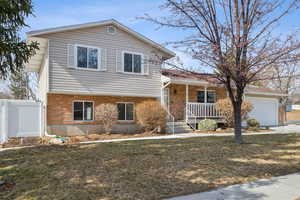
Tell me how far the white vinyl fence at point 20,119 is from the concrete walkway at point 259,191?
9802 millimetres

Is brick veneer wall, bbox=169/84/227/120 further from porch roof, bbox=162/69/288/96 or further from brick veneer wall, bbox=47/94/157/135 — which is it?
brick veneer wall, bbox=47/94/157/135

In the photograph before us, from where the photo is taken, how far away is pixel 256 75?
28.1ft

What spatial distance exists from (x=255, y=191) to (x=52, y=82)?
36.3ft

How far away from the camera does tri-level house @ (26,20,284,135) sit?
12445 mm

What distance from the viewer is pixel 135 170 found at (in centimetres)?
555

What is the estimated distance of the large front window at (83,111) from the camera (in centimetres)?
1338

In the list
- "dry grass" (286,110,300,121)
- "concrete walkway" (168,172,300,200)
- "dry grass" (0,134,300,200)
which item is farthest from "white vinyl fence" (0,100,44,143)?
"dry grass" (286,110,300,121)

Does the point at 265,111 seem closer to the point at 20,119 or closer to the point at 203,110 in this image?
the point at 203,110

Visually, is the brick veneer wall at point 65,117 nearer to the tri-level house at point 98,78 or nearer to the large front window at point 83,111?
the tri-level house at point 98,78

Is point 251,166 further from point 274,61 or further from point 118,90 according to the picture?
point 118,90

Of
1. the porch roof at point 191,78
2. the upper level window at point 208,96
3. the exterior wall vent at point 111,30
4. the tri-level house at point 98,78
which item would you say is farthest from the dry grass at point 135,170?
the upper level window at point 208,96

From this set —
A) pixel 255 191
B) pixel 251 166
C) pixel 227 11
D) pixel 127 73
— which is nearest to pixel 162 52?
pixel 127 73

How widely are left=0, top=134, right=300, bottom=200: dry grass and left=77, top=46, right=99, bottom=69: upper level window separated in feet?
21.6

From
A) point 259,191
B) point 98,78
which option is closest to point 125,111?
point 98,78
